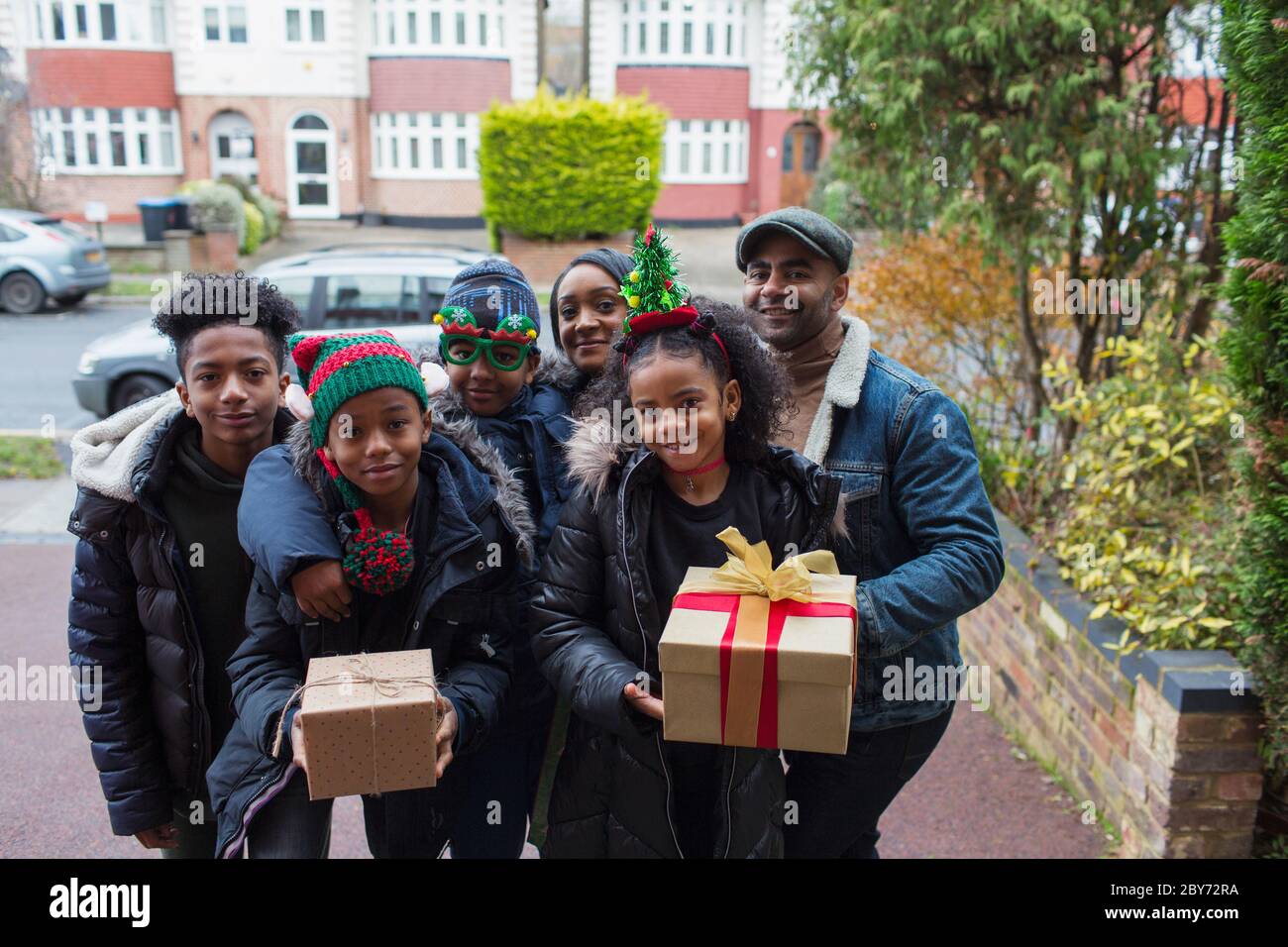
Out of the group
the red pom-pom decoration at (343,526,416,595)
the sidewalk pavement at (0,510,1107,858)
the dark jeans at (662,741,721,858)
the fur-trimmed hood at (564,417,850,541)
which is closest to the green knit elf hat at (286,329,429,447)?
the red pom-pom decoration at (343,526,416,595)

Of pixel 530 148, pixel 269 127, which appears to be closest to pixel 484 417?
pixel 530 148

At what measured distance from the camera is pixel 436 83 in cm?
2705

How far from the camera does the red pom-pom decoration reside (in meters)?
2.21

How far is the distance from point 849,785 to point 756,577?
785 mm

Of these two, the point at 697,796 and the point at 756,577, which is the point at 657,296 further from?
the point at 697,796

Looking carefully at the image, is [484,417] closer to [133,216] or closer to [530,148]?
[530,148]

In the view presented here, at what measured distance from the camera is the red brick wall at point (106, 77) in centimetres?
2641

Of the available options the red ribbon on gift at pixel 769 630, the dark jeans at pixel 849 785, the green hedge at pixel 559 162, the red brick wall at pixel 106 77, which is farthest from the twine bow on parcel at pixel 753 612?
the red brick wall at pixel 106 77

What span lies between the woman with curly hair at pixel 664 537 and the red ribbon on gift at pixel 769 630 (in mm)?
222

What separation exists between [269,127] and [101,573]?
91.5 ft

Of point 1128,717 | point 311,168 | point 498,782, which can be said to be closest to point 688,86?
point 311,168

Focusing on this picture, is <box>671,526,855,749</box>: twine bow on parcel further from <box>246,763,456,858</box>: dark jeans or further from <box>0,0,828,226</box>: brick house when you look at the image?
<box>0,0,828,226</box>: brick house

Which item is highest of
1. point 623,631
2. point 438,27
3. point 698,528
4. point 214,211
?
point 438,27

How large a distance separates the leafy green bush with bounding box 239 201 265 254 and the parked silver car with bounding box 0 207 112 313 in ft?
18.3
